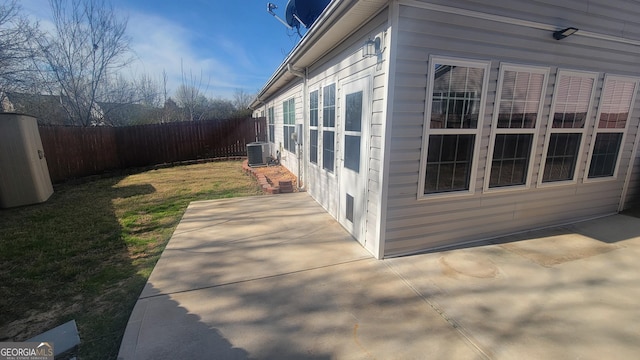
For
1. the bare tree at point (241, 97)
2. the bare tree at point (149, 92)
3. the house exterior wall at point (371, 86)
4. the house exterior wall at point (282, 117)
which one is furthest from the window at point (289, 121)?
the bare tree at point (241, 97)

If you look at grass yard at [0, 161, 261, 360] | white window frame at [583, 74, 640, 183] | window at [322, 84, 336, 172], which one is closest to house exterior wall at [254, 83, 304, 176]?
window at [322, 84, 336, 172]

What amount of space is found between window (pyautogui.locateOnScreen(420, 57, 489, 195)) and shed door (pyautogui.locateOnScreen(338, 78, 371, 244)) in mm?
760

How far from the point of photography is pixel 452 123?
10.4 ft

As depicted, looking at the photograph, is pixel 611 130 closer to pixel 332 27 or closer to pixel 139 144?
pixel 332 27

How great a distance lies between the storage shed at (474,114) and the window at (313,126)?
0.82 meters

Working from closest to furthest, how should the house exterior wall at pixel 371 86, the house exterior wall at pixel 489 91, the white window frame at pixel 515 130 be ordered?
the house exterior wall at pixel 489 91 → the house exterior wall at pixel 371 86 → the white window frame at pixel 515 130

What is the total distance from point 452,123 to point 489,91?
67cm

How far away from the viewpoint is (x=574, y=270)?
2.96 metres

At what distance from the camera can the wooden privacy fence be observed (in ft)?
26.1

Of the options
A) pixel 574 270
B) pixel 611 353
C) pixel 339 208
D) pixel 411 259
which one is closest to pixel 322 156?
pixel 339 208

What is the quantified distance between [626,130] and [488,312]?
4.62 metres

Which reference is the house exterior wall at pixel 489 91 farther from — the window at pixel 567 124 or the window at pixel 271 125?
the window at pixel 271 125

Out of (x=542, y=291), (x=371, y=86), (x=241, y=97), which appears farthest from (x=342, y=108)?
(x=241, y=97)

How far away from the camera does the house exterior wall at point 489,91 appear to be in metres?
2.87
